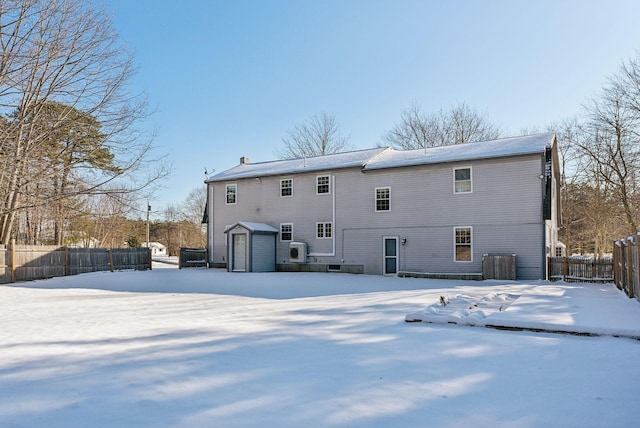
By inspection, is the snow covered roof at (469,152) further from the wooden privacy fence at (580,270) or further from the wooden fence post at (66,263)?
the wooden fence post at (66,263)

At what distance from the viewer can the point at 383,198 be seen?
1859 cm

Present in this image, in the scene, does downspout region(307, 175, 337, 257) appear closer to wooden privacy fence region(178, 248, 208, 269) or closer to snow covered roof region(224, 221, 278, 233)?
snow covered roof region(224, 221, 278, 233)

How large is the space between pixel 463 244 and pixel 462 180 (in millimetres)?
2464

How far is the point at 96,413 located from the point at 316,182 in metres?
17.3

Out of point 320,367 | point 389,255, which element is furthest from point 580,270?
point 320,367

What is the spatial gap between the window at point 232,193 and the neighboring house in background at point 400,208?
0.05 meters

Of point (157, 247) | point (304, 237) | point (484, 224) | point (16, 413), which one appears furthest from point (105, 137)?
point (157, 247)

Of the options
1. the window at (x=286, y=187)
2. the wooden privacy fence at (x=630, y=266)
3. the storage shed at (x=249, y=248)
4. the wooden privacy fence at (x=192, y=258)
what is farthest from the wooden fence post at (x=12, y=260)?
the wooden privacy fence at (x=630, y=266)

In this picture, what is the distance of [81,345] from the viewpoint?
5.50 meters

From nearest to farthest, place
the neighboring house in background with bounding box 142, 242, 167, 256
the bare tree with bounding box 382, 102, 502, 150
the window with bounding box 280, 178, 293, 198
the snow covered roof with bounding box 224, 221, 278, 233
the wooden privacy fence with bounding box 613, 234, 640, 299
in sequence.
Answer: the wooden privacy fence with bounding box 613, 234, 640, 299, the snow covered roof with bounding box 224, 221, 278, 233, the window with bounding box 280, 178, 293, 198, the bare tree with bounding box 382, 102, 502, 150, the neighboring house in background with bounding box 142, 242, 167, 256

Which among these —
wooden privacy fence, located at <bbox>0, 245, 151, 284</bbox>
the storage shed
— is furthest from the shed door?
wooden privacy fence, located at <bbox>0, 245, 151, 284</bbox>

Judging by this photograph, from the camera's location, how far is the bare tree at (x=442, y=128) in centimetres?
3400

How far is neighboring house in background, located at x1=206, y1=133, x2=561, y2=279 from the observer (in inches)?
621

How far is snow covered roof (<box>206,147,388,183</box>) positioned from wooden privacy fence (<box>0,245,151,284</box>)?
5908mm
